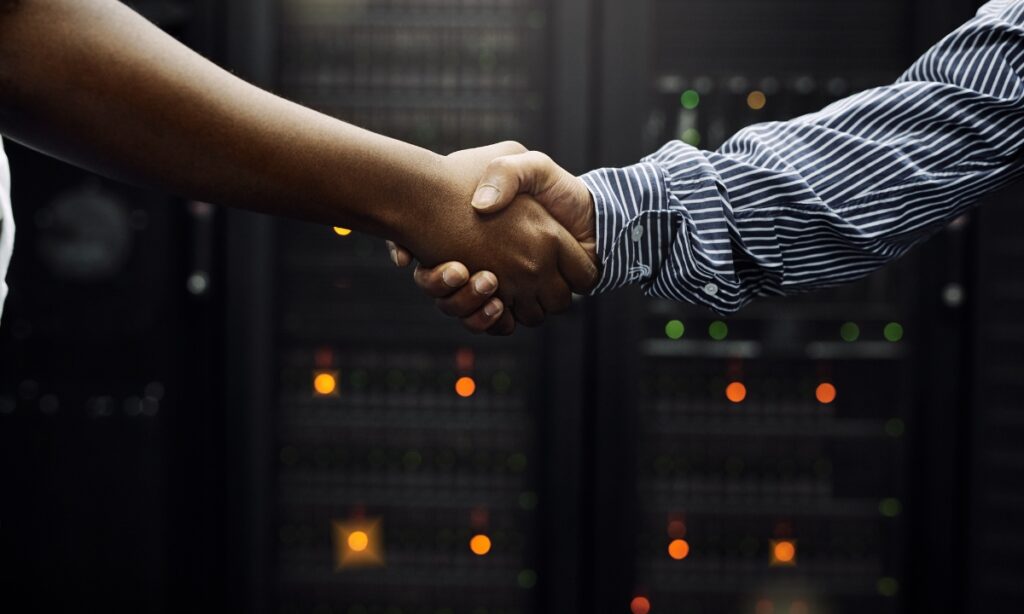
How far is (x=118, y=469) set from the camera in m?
1.69

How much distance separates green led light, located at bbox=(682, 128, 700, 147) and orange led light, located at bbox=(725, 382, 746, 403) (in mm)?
533

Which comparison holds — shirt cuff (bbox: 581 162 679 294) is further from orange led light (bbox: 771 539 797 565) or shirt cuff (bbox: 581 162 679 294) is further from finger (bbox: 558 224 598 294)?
orange led light (bbox: 771 539 797 565)

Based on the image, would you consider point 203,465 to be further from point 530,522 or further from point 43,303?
point 530,522

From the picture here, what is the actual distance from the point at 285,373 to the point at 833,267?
3.86 feet

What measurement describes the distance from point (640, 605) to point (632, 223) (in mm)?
989

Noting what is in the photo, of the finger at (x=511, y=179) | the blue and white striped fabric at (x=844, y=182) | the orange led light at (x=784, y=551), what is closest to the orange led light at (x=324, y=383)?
the finger at (x=511, y=179)

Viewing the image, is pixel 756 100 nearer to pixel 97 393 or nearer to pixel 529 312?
pixel 529 312

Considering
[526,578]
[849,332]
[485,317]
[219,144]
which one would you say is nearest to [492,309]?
[485,317]

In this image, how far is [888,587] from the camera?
1701 millimetres

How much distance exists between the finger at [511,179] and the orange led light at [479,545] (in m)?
0.90

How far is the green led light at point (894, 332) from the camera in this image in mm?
1678

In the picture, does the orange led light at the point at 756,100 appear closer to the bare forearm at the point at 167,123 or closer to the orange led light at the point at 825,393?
the orange led light at the point at 825,393

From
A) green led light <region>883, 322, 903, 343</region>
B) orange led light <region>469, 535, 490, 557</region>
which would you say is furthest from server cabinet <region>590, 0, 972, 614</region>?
orange led light <region>469, 535, 490, 557</region>

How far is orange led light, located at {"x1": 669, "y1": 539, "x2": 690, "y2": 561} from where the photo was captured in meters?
1.73
